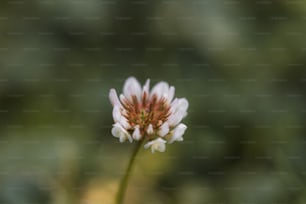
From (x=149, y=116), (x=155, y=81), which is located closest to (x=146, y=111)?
(x=149, y=116)

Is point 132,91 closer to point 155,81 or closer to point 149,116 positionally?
point 149,116

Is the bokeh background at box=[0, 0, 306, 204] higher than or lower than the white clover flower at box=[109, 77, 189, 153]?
higher

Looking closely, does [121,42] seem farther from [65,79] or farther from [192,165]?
[192,165]

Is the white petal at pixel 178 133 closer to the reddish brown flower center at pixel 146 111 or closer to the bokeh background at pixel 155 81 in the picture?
the reddish brown flower center at pixel 146 111

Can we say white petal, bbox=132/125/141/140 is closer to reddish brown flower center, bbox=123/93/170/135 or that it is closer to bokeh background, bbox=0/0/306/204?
reddish brown flower center, bbox=123/93/170/135

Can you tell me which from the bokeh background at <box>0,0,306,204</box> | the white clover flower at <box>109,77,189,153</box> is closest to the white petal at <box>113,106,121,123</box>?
the white clover flower at <box>109,77,189,153</box>

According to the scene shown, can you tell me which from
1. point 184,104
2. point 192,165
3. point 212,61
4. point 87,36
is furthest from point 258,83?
point 184,104
